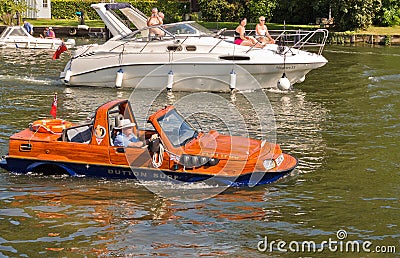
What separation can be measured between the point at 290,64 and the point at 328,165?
31.1 ft

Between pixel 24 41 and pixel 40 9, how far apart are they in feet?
62.8

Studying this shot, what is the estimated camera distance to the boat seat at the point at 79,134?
14988 mm

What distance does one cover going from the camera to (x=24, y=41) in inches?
1593

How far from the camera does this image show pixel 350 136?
19.2m

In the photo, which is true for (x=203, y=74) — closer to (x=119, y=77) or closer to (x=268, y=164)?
(x=119, y=77)

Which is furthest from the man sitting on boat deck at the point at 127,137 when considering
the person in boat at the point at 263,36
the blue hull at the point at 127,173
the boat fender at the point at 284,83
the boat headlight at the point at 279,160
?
the person in boat at the point at 263,36

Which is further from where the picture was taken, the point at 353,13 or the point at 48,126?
the point at 353,13

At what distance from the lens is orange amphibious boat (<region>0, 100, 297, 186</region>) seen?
14.0 meters

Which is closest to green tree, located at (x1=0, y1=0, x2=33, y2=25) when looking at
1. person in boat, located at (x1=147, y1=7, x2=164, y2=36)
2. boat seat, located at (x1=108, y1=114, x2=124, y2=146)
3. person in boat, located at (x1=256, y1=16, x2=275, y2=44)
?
person in boat, located at (x1=147, y1=7, x2=164, y2=36)

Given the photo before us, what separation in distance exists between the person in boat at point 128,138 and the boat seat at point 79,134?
70cm

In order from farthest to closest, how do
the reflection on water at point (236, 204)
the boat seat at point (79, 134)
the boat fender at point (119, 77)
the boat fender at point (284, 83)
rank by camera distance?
the boat fender at point (119, 77), the boat fender at point (284, 83), the boat seat at point (79, 134), the reflection on water at point (236, 204)

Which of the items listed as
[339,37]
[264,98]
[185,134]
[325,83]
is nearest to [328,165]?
[185,134]

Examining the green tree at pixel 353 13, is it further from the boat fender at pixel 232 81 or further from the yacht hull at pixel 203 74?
the boat fender at pixel 232 81

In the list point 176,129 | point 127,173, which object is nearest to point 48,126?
point 127,173
